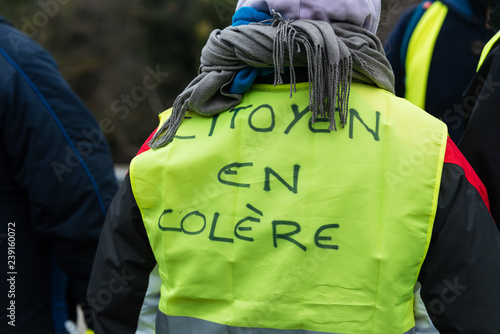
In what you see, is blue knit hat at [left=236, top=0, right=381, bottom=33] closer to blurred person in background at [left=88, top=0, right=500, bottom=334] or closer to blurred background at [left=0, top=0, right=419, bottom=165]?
blurred person in background at [left=88, top=0, right=500, bottom=334]

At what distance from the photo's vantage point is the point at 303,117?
159 centimetres

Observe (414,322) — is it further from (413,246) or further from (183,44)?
(183,44)

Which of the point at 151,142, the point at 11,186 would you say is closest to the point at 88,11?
the point at 11,186

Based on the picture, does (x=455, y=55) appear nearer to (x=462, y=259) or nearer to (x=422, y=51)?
(x=422, y=51)

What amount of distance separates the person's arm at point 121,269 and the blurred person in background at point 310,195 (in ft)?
0.22

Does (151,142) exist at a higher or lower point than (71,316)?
higher

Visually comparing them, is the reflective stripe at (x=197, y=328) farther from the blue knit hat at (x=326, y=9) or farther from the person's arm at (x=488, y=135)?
the blue knit hat at (x=326, y=9)

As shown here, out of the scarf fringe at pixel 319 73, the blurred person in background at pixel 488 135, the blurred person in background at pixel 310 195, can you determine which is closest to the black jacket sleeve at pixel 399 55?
the blurred person in background at pixel 488 135

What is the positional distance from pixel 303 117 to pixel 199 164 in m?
0.28

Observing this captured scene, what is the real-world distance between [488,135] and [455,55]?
2.95 feet

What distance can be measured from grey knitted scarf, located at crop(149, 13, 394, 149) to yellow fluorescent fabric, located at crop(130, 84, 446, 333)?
42 millimetres

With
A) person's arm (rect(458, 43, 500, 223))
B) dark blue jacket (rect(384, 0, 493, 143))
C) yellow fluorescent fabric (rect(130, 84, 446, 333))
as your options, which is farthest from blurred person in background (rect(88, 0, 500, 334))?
dark blue jacket (rect(384, 0, 493, 143))

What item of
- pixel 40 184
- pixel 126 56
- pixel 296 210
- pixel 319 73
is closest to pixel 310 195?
pixel 296 210

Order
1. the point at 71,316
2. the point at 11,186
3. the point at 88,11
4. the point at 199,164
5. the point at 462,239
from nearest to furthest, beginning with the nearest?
the point at 462,239
the point at 199,164
the point at 11,186
the point at 71,316
the point at 88,11
